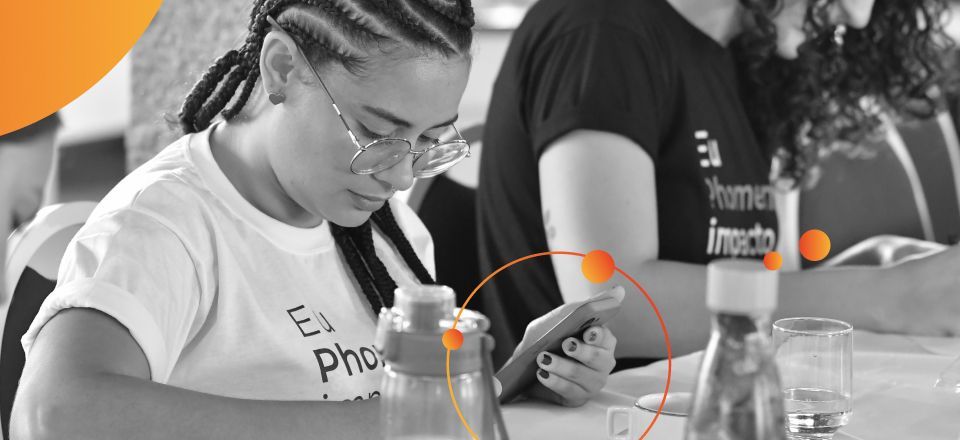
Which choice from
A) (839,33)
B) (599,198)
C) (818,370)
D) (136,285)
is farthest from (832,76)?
(136,285)

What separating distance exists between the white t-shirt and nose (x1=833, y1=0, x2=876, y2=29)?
96 cm

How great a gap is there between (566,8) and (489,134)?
0.24 meters

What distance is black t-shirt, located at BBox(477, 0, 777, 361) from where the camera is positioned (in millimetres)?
1479

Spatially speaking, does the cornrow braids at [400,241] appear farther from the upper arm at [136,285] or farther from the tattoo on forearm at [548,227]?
the upper arm at [136,285]

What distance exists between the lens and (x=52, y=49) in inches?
74.7

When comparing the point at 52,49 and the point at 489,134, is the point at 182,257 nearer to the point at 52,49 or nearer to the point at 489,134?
the point at 489,134

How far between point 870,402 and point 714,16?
0.73 meters

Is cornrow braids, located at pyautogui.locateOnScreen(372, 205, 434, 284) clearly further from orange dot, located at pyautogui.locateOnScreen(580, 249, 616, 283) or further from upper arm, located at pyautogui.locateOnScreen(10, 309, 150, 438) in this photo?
orange dot, located at pyautogui.locateOnScreen(580, 249, 616, 283)

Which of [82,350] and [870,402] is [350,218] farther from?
[870,402]

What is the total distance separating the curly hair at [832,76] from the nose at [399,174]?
2.64 feet

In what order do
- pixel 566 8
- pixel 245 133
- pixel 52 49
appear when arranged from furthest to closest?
pixel 52 49 → pixel 566 8 → pixel 245 133

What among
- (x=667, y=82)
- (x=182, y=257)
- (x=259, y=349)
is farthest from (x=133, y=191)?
(x=667, y=82)

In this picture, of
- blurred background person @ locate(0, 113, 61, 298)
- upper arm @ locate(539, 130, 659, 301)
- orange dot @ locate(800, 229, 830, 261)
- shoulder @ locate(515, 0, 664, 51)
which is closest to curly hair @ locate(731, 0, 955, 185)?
shoulder @ locate(515, 0, 664, 51)

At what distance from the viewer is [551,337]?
3.39 ft
